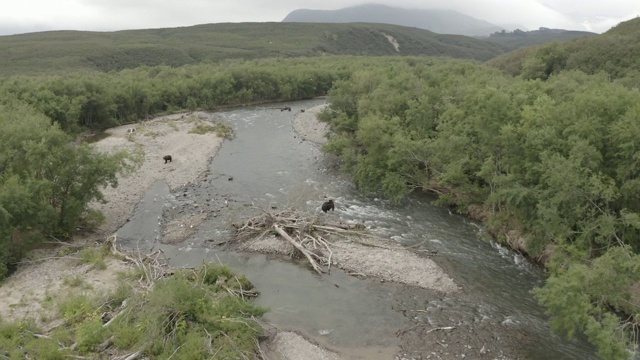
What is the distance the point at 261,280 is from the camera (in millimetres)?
26047

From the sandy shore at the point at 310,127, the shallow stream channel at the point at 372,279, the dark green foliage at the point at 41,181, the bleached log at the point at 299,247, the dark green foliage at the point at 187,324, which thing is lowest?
the shallow stream channel at the point at 372,279

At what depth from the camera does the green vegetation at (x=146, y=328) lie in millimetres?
17547

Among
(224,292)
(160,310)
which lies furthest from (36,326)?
(224,292)

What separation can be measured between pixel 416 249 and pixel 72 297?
63.9 ft

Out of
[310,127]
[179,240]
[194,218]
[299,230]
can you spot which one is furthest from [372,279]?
[310,127]

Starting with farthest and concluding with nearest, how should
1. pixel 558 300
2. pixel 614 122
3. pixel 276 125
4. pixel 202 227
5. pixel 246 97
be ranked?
pixel 246 97
pixel 276 125
pixel 202 227
pixel 614 122
pixel 558 300

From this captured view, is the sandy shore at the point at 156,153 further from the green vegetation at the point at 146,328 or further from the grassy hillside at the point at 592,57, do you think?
the grassy hillside at the point at 592,57

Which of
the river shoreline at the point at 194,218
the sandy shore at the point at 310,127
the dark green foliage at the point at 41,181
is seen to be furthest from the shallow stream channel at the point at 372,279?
the sandy shore at the point at 310,127

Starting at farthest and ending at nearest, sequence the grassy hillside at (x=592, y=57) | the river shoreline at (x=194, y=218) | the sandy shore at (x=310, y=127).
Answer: the grassy hillside at (x=592, y=57) → the sandy shore at (x=310, y=127) → the river shoreline at (x=194, y=218)

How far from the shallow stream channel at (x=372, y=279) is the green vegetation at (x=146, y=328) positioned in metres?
3.34

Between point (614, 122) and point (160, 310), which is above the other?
point (614, 122)

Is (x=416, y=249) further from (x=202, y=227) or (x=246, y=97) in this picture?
(x=246, y=97)

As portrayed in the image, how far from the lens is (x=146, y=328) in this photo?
18203 millimetres

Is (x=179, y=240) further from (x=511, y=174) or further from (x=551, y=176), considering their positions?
(x=551, y=176)
